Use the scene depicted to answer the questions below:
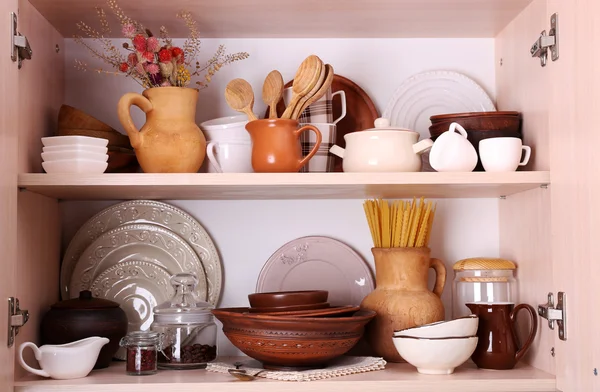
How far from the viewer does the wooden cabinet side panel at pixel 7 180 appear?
1.18 meters

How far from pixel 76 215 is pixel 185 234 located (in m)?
0.24

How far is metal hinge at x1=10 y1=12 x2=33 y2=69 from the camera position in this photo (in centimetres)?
123

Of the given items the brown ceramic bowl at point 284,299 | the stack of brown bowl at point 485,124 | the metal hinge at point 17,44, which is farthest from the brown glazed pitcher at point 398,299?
the metal hinge at point 17,44

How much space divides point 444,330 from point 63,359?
2.19ft

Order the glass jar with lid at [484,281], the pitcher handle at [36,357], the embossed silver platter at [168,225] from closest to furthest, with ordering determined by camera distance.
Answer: the pitcher handle at [36,357] → the glass jar with lid at [484,281] → the embossed silver platter at [168,225]

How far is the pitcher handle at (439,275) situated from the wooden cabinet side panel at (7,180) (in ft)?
2.64

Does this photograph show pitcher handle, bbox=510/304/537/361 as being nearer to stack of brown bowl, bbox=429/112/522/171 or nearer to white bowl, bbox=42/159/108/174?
stack of brown bowl, bbox=429/112/522/171

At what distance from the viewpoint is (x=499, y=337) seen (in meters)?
1.36

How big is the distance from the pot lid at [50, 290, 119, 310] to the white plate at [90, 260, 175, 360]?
4.9 inches

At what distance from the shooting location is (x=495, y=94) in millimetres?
1648

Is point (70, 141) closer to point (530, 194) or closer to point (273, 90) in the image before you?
point (273, 90)

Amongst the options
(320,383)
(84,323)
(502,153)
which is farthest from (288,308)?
(502,153)

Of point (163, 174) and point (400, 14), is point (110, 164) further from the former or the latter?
point (400, 14)

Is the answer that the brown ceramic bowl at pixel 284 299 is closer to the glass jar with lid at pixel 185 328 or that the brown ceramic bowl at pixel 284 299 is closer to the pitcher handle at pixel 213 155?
the glass jar with lid at pixel 185 328
